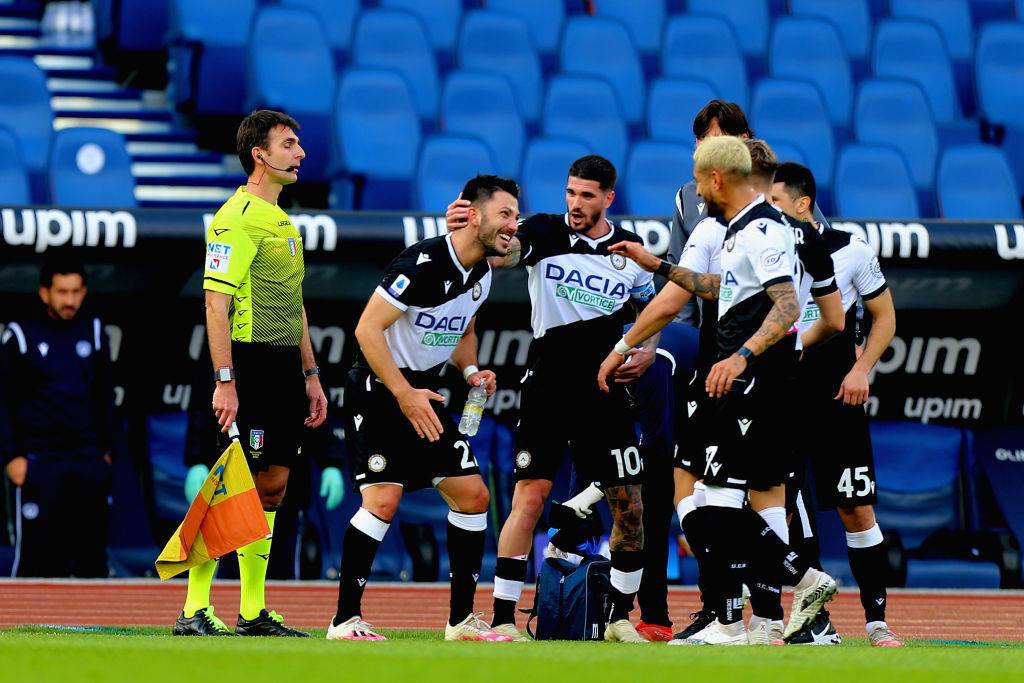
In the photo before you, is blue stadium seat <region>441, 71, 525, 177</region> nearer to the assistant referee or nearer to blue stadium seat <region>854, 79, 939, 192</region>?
blue stadium seat <region>854, 79, 939, 192</region>

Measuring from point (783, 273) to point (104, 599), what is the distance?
13.2 feet

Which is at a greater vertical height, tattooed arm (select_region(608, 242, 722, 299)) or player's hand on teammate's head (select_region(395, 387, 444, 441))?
tattooed arm (select_region(608, 242, 722, 299))

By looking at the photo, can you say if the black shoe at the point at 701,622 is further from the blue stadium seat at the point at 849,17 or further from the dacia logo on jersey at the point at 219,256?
the blue stadium seat at the point at 849,17

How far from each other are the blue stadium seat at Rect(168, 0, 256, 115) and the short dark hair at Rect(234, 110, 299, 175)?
4.95 meters

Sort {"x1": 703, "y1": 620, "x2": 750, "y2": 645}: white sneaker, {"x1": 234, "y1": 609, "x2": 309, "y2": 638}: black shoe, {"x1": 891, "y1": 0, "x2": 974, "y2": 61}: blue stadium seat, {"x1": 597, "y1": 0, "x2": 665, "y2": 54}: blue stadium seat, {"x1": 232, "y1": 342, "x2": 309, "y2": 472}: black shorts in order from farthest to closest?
1. {"x1": 891, "y1": 0, "x2": 974, "y2": 61}: blue stadium seat
2. {"x1": 597, "y1": 0, "x2": 665, "y2": 54}: blue stadium seat
3. {"x1": 232, "y1": 342, "x2": 309, "y2": 472}: black shorts
4. {"x1": 234, "y1": 609, "x2": 309, "y2": 638}: black shoe
5. {"x1": 703, "y1": 620, "x2": 750, "y2": 645}: white sneaker

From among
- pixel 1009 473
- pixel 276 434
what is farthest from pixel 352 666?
pixel 1009 473

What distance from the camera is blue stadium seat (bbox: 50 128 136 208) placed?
9.97 m

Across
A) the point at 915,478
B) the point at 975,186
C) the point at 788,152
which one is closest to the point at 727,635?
the point at 915,478

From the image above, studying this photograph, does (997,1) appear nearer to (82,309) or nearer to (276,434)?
(82,309)

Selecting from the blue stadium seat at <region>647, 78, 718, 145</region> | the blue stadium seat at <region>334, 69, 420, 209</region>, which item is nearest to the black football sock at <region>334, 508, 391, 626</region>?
the blue stadium seat at <region>334, 69, 420, 209</region>

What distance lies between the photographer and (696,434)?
5930 millimetres

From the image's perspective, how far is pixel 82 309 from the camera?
9.23 meters

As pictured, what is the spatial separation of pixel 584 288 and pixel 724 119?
850mm

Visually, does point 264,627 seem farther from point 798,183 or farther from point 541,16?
point 541,16
